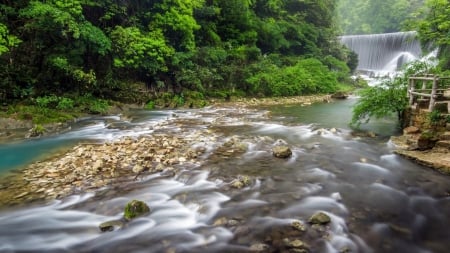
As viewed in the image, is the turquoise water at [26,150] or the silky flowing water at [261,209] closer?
the silky flowing water at [261,209]

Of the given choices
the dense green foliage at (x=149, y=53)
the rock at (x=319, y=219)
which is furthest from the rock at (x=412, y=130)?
the dense green foliage at (x=149, y=53)

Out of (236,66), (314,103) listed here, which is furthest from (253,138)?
(236,66)

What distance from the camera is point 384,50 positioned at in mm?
35625

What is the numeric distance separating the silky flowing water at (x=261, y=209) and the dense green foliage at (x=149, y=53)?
22.1ft

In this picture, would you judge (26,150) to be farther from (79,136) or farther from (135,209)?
(135,209)

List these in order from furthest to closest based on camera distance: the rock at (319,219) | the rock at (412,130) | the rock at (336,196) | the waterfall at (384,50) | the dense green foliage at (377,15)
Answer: the dense green foliage at (377,15), the waterfall at (384,50), the rock at (412,130), the rock at (336,196), the rock at (319,219)

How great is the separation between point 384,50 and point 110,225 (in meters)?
38.1

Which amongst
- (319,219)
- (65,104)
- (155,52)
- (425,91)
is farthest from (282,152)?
(155,52)

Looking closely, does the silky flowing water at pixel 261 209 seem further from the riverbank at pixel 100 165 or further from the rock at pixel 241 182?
the riverbank at pixel 100 165

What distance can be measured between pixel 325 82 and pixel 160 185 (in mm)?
19759

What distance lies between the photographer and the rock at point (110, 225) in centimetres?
419

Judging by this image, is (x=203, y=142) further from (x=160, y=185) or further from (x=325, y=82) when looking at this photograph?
(x=325, y=82)

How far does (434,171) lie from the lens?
6.19 metres

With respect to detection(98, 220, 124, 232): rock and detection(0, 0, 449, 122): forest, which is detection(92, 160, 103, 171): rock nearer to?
detection(98, 220, 124, 232): rock
